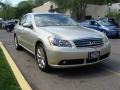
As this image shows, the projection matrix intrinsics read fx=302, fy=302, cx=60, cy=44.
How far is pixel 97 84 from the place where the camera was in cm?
663

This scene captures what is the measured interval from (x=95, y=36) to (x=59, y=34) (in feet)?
3.01

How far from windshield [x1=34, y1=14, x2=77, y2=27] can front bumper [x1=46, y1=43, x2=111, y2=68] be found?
1.75 metres

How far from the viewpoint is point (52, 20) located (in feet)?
30.2

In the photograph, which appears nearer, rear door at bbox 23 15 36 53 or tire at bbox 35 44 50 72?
tire at bbox 35 44 50 72

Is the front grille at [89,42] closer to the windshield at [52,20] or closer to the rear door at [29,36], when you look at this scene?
the rear door at [29,36]

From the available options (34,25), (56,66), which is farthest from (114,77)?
(34,25)

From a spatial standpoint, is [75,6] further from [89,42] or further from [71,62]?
[71,62]

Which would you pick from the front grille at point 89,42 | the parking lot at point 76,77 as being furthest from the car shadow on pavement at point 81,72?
the front grille at point 89,42

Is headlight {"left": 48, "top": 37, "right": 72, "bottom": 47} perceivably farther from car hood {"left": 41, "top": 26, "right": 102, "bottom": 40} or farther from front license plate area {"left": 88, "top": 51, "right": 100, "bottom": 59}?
front license plate area {"left": 88, "top": 51, "right": 100, "bottom": 59}

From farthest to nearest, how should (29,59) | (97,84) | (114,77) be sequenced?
(29,59) < (114,77) < (97,84)

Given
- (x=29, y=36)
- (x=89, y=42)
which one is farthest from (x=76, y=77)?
(x=29, y=36)

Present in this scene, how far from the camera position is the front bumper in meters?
7.13

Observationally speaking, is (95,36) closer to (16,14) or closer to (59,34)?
(59,34)

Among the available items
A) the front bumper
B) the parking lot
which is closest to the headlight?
the front bumper
